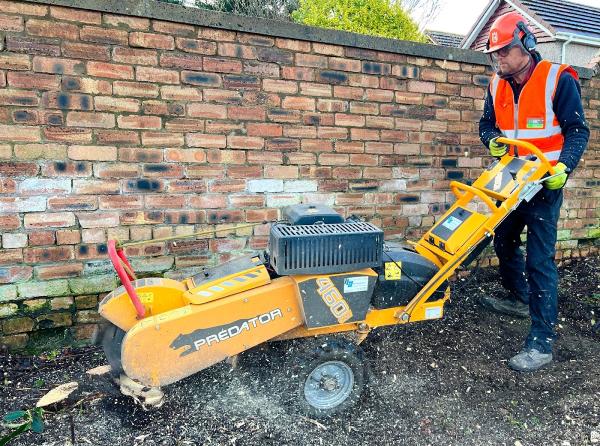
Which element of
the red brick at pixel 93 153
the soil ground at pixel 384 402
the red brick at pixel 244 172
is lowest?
the soil ground at pixel 384 402

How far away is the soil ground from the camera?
7.69 feet

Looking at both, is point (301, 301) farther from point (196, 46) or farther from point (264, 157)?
point (196, 46)

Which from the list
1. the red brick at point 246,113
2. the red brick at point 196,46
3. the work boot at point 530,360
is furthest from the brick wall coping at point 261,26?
the work boot at point 530,360

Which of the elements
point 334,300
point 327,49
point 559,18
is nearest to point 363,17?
point 327,49

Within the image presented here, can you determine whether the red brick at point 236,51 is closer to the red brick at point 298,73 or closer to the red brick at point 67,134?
the red brick at point 298,73

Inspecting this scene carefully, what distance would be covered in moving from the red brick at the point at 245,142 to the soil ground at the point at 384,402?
4.85 feet

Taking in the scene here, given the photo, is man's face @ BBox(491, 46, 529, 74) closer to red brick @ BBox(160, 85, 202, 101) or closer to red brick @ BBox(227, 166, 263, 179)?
red brick @ BBox(227, 166, 263, 179)

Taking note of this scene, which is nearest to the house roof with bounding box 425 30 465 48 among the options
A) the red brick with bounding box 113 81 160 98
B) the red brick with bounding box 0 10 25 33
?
the red brick with bounding box 113 81 160 98

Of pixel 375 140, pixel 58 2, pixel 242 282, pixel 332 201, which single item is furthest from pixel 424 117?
pixel 58 2

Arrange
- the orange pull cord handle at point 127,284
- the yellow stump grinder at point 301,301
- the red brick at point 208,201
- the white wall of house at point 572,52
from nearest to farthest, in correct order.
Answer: the orange pull cord handle at point 127,284 → the yellow stump grinder at point 301,301 → the red brick at point 208,201 → the white wall of house at point 572,52

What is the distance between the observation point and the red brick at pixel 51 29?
2.71 m

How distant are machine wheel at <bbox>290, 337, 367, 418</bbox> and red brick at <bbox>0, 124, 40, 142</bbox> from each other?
6.90ft

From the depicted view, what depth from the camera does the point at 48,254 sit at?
296 cm

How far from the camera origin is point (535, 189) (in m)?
2.68
